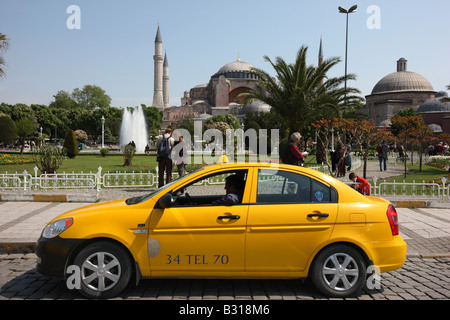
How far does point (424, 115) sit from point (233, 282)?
71.7 metres

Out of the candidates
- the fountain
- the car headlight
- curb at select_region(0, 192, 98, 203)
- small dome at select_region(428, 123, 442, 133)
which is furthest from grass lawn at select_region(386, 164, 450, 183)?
small dome at select_region(428, 123, 442, 133)

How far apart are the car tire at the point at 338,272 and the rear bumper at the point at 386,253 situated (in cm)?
15

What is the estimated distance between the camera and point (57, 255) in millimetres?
3842

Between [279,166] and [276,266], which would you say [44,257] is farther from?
[279,166]

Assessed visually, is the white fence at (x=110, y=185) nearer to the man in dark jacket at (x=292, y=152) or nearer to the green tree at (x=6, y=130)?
the man in dark jacket at (x=292, y=152)

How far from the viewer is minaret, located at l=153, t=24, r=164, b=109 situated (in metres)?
94.0

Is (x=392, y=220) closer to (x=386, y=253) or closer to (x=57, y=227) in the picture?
(x=386, y=253)

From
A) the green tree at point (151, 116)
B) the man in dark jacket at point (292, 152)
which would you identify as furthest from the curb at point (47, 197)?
the green tree at point (151, 116)

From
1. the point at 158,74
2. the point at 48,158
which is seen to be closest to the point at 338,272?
the point at 48,158

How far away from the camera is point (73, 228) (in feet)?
12.7

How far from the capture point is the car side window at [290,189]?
4.08 meters

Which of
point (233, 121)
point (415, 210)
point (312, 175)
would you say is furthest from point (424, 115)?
point (312, 175)

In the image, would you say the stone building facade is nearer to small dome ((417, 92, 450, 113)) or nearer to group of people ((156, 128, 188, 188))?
small dome ((417, 92, 450, 113))

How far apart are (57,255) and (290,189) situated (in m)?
2.50
